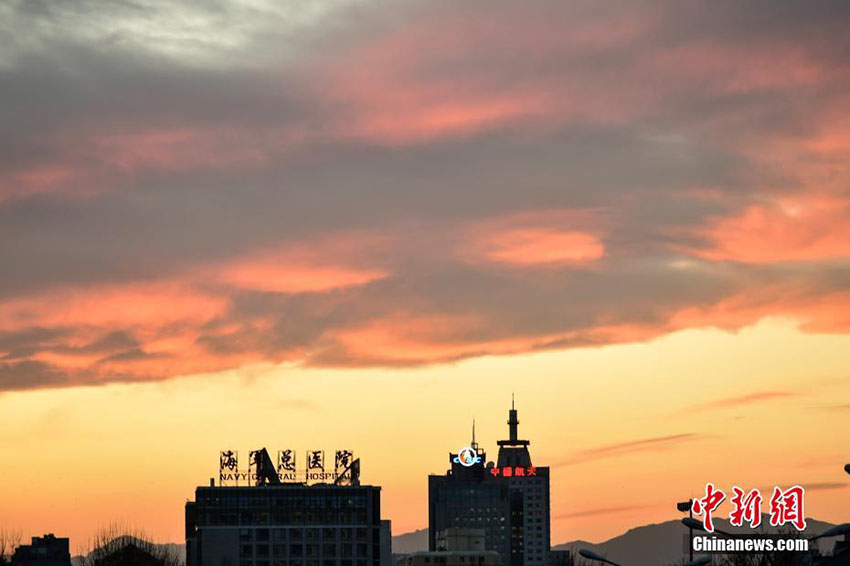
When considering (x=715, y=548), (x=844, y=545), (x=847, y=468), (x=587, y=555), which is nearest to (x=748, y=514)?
(x=715, y=548)

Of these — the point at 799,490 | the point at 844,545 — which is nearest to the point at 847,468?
the point at 844,545

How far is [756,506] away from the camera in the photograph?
495 ft

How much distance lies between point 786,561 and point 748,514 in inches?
237

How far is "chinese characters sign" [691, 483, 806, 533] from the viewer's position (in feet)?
488

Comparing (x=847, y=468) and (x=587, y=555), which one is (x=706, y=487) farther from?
(x=587, y=555)

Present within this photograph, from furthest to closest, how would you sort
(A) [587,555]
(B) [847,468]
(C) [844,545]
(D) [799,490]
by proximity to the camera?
(D) [799,490]
(C) [844,545]
(B) [847,468]
(A) [587,555]

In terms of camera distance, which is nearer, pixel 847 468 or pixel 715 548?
pixel 847 468

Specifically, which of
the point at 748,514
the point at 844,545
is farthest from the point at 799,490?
the point at 844,545

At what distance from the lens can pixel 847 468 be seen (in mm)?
100688

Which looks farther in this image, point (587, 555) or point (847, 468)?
point (847, 468)

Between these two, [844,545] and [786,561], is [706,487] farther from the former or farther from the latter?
[844,545]

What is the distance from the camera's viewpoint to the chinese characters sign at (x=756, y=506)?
488ft

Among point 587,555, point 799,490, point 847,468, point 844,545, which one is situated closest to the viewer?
point 587,555

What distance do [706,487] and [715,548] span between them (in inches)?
245
